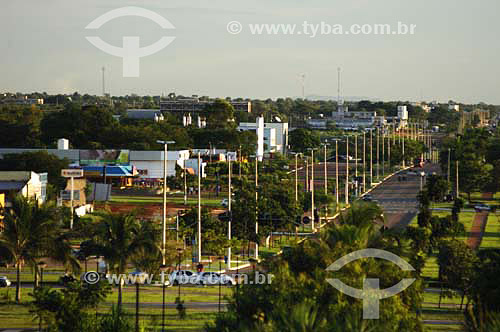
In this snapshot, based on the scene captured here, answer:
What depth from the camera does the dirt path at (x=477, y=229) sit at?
60.9m

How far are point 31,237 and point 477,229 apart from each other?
39.1 m

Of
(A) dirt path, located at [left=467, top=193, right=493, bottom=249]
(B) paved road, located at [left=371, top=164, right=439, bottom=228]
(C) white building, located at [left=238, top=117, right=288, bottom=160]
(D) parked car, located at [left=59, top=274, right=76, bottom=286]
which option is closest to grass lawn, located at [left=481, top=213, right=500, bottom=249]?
(A) dirt path, located at [left=467, top=193, right=493, bottom=249]

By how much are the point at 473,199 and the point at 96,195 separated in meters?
38.4

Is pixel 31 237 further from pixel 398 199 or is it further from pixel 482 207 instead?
pixel 398 199

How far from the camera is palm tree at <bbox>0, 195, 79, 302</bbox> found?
130ft

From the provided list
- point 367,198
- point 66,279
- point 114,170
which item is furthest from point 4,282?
point 114,170

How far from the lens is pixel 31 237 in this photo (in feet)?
130

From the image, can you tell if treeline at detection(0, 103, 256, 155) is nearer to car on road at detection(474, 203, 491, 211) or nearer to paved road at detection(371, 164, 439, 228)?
paved road at detection(371, 164, 439, 228)

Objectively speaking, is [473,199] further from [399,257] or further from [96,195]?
[399,257]

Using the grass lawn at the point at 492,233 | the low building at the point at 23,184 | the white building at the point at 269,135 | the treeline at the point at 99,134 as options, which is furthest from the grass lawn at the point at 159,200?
the white building at the point at 269,135

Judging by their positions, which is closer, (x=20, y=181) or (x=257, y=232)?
(x=257, y=232)

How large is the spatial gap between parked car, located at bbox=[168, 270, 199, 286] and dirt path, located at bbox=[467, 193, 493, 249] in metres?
20.9

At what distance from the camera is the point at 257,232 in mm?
56656

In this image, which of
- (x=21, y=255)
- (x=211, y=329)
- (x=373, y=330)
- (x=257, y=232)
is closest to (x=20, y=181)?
(x=257, y=232)
